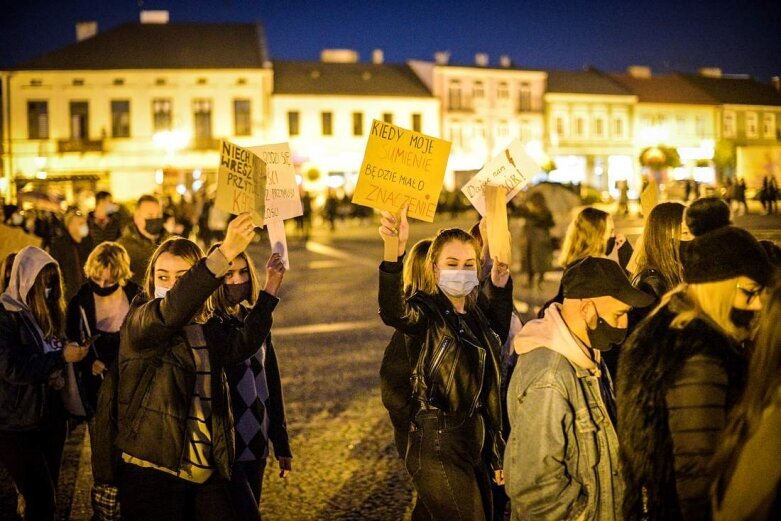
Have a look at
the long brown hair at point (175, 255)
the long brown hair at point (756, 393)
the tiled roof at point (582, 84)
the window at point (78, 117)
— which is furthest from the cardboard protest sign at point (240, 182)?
the tiled roof at point (582, 84)

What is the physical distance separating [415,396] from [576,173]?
193 feet

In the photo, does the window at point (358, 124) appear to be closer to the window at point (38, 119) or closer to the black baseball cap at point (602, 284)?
the window at point (38, 119)

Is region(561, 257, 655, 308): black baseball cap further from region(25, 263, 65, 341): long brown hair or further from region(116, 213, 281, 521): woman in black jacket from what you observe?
region(25, 263, 65, 341): long brown hair

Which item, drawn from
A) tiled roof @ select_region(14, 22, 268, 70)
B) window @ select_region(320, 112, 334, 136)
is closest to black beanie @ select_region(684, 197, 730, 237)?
tiled roof @ select_region(14, 22, 268, 70)

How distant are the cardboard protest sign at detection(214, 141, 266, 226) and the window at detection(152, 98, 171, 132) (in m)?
49.3

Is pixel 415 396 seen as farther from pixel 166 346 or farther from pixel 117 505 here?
pixel 117 505

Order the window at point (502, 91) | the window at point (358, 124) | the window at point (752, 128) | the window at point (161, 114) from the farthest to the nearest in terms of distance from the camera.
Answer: the window at point (502, 91), the window at point (358, 124), the window at point (161, 114), the window at point (752, 128)

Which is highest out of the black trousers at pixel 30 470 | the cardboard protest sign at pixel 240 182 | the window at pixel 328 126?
the window at pixel 328 126

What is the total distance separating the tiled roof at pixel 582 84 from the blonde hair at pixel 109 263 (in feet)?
190

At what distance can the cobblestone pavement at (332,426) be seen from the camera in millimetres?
5238

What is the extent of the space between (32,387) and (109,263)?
1001 millimetres

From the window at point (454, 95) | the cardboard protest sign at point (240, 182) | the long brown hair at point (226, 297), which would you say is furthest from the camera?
the window at point (454, 95)

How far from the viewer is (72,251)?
8258mm

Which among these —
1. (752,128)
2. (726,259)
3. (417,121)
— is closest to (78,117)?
(417,121)
